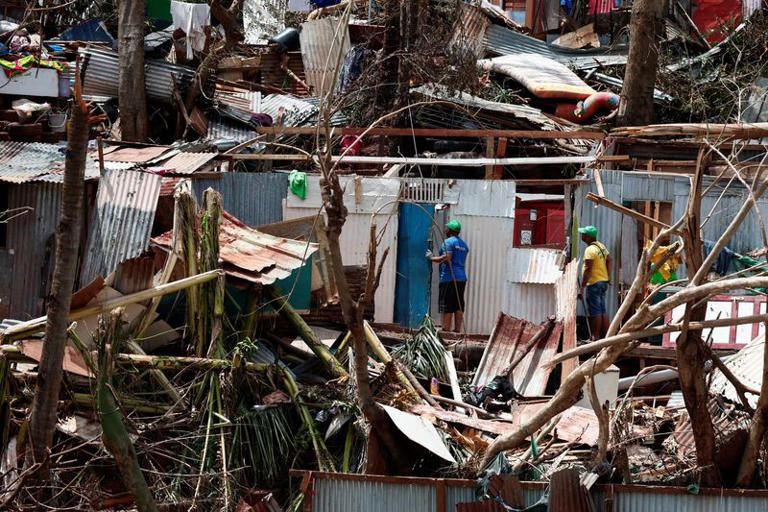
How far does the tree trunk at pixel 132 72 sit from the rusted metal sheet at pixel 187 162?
3595 millimetres

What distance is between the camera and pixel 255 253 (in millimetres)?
10977

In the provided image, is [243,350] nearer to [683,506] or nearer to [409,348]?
[409,348]

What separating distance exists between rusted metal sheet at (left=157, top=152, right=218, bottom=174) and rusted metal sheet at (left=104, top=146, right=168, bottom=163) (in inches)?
15.7

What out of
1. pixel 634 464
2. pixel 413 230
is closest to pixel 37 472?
pixel 634 464

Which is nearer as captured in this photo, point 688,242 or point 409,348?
point 688,242

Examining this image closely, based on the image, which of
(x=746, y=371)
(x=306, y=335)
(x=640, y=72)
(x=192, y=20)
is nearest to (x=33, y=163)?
(x=306, y=335)

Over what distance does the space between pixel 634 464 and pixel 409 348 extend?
313cm

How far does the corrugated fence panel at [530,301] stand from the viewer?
1343 cm

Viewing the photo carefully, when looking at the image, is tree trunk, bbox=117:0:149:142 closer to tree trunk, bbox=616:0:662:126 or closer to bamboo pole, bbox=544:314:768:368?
tree trunk, bbox=616:0:662:126

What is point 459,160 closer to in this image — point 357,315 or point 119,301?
point 119,301

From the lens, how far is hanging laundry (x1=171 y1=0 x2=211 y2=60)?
19922 millimetres

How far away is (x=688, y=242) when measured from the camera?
7.98 meters

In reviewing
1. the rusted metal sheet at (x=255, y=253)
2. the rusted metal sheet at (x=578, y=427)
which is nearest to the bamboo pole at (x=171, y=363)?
the rusted metal sheet at (x=255, y=253)

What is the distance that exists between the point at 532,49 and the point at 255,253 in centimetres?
1372
